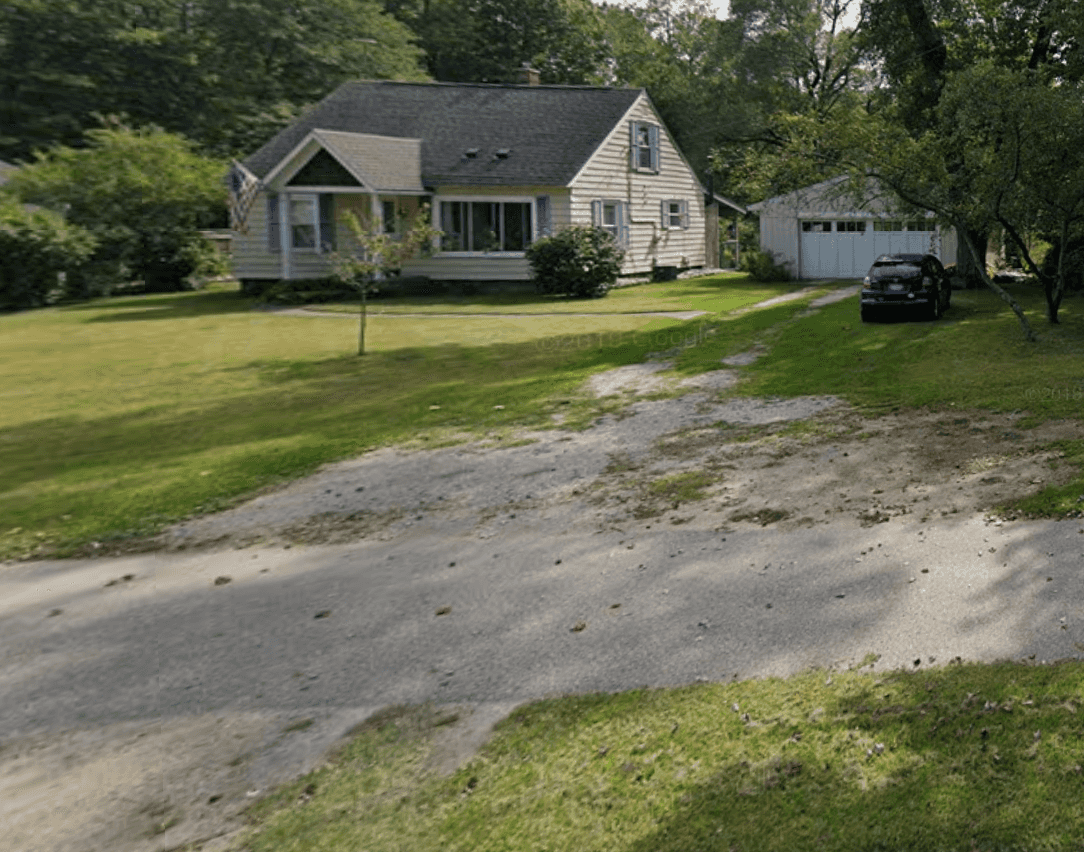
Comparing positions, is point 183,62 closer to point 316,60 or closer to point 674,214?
point 316,60

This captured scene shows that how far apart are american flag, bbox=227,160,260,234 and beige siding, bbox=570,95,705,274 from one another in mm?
11244

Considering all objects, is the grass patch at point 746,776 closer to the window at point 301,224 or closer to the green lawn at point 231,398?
the green lawn at point 231,398

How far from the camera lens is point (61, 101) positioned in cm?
4859

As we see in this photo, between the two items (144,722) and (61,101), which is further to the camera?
(61,101)

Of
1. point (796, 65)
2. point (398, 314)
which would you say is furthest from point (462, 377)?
point (796, 65)

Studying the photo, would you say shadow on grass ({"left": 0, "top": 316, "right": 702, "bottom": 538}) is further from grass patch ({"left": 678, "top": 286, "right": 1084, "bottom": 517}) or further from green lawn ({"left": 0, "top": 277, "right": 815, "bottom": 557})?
grass patch ({"left": 678, "top": 286, "right": 1084, "bottom": 517})

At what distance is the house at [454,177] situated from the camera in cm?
3391

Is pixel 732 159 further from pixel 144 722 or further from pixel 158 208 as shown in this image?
pixel 144 722

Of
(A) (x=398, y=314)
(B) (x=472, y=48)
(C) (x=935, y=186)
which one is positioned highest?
(B) (x=472, y=48)

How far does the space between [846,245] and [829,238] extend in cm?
67

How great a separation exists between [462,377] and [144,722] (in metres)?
12.7

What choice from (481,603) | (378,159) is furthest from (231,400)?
(378,159)

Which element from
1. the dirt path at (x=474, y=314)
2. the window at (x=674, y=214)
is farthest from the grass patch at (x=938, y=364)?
the window at (x=674, y=214)

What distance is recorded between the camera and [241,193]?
3447cm
